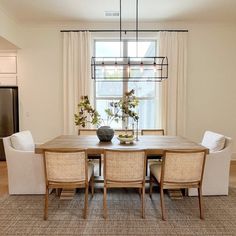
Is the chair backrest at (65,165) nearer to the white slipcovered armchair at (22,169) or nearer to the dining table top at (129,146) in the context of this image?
the dining table top at (129,146)

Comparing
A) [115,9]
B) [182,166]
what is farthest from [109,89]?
[182,166]

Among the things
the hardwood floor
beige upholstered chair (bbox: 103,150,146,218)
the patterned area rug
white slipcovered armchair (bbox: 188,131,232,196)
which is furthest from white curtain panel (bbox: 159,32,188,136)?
beige upholstered chair (bbox: 103,150,146,218)

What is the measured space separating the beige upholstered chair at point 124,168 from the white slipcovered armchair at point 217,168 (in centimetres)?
115

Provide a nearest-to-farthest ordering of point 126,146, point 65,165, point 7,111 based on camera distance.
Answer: point 65,165
point 126,146
point 7,111

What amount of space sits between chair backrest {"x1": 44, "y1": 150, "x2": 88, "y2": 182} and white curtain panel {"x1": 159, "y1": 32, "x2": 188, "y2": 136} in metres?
2.94

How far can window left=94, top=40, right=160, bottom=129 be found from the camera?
5.52 metres

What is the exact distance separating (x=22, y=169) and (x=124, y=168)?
163 centimetres

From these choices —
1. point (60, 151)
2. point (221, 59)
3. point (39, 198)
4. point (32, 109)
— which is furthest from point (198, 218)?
point (32, 109)

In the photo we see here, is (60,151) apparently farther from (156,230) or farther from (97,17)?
(97,17)

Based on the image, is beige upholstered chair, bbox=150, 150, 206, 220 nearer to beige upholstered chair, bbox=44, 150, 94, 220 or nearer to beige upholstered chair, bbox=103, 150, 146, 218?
Result: beige upholstered chair, bbox=103, 150, 146, 218

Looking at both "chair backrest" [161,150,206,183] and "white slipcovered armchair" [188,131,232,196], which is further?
"white slipcovered armchair" [188,131,232,196]

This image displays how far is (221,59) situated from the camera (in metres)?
5.38

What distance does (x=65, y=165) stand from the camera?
2738 millimetres

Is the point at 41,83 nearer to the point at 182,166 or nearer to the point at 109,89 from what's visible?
the point at 109,89
